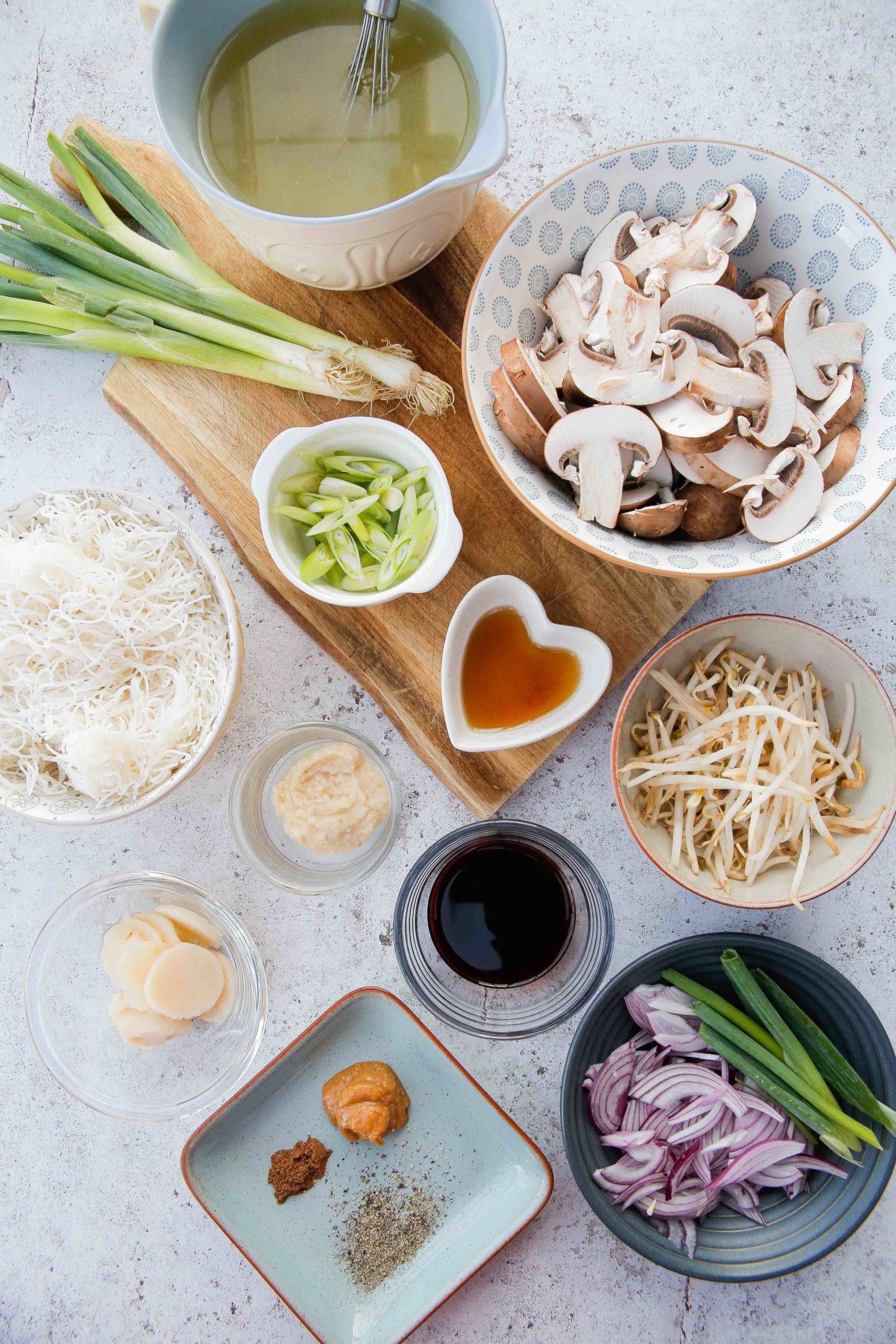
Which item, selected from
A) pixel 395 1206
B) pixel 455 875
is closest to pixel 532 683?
pixel 455 875

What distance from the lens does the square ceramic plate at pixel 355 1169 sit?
1760mm

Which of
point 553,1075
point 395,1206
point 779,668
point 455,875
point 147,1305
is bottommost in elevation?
point 147,1305

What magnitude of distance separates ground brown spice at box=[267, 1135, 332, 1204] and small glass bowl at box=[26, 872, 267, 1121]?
0.18 metres

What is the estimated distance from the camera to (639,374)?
137 centimetres

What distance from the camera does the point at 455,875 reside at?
6.11 ft

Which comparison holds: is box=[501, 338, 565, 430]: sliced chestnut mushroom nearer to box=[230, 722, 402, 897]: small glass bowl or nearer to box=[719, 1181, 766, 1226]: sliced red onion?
box=[230, 722, 402, 897]: small glass bowl

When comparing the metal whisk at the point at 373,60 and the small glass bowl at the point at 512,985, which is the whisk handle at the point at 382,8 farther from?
the small glass bowl at the point at 512,985

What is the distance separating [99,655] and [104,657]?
0.04 ft

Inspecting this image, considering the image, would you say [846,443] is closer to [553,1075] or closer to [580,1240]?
[553,1075]

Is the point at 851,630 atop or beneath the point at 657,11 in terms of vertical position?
beneath

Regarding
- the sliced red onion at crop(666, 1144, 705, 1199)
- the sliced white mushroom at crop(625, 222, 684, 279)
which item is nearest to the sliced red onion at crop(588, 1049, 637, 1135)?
the sliced red onion at crop(666, 1144, 705, 1199)

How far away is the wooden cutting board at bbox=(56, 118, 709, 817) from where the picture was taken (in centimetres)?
168

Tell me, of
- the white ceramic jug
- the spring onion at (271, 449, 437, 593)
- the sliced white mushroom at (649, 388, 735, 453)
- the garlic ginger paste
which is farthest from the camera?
the garlic ginger paste

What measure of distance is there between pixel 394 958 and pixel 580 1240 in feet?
2.38
